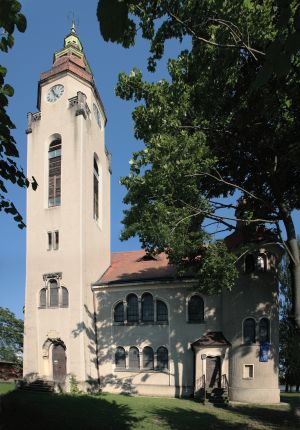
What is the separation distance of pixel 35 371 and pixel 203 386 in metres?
10.9

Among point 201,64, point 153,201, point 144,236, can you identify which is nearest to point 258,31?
point 201,64

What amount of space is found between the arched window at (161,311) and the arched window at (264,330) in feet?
20.0

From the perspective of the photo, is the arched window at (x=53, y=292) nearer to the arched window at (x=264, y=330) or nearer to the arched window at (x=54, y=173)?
the arched window at (x=54, y=173)

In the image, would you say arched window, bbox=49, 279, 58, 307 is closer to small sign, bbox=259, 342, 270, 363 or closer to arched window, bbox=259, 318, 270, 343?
arched window, bbox=259, 318, 270, 343

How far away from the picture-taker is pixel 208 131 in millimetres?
17531

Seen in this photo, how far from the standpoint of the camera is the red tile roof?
108 ft

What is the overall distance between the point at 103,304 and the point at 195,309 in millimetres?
6370

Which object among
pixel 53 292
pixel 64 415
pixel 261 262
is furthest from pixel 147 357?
pixel 64 415

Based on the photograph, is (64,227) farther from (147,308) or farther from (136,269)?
(147,308)

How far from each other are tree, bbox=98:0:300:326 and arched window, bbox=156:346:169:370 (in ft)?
40.8

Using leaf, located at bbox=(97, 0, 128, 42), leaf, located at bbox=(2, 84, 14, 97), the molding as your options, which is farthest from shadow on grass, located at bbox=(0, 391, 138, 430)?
leaf, located at bbox=(97, 0, 128, 42)

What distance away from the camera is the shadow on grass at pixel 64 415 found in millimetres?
14048

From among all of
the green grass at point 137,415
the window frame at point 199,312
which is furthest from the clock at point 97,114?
the green grass at point 137,415

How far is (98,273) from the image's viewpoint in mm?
34781
